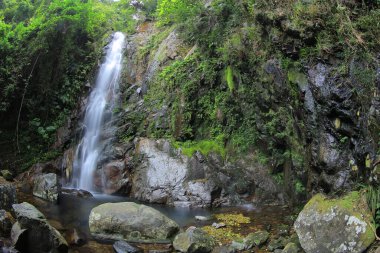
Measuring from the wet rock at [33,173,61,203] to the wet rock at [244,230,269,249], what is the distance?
21.9 feet

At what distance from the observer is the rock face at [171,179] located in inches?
444

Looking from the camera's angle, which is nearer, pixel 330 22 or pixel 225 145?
pixel 330 22

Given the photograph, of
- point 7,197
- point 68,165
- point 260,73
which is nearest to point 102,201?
point 7,197

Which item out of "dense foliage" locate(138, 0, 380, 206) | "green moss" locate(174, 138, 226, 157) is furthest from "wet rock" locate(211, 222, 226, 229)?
"green moss" locate(174, 138, 226, 157)

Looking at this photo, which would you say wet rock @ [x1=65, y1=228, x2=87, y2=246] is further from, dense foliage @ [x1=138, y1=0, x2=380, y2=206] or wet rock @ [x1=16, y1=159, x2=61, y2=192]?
wet rock @ [x1=16, y1=159, x2=61, y2=192]

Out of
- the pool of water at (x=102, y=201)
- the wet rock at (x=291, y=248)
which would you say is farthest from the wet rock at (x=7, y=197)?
the wet rock at (x=291, y=248)

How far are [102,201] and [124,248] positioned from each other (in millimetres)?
4401

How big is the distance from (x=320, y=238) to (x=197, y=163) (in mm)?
6301

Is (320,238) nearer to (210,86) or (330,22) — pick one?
(330,22)

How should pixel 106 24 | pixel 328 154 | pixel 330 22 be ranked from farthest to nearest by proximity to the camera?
1. pixel 106 24
2. pixel 330 22
3. pixel 328 154

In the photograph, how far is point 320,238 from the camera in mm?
6109

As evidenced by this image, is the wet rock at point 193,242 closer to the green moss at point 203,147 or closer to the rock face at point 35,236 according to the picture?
the rock face at point 35,236

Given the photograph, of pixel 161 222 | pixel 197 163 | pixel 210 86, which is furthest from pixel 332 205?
pixel 210 86

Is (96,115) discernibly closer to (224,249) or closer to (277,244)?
(224,249)
